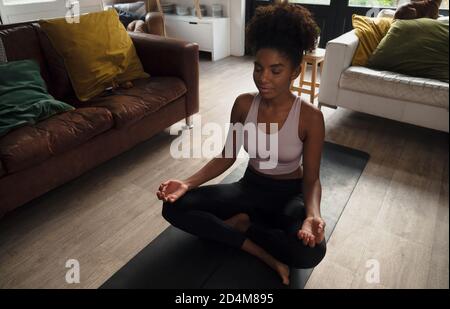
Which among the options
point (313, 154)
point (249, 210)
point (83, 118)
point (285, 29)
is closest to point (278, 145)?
point (313, 154)

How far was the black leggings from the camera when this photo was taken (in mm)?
1075

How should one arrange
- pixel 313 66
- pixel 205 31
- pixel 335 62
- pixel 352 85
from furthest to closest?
1. pixel 205 31
2. pixel 313 66
3. pixel 335 62
4. pixel 352 85

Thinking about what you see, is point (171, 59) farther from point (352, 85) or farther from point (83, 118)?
point (352, 85)

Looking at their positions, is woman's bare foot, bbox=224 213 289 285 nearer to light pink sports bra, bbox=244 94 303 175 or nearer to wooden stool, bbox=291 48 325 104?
light pink sports bra, bbox=244 94 303 175

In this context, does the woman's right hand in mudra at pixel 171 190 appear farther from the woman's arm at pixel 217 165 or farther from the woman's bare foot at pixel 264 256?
the woman's bare foot at pixel 264 256

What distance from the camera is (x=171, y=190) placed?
3.66 ft

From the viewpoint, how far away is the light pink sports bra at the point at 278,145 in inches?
41.9

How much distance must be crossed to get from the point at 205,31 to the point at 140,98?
225 cm

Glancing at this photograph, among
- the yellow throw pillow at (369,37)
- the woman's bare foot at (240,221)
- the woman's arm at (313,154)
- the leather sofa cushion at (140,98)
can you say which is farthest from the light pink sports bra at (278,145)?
the yellow throw pillow at (369,37)

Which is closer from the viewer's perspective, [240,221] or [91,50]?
[240,221]

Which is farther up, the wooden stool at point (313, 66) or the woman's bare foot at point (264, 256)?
the wooden stool at point (313, 66)

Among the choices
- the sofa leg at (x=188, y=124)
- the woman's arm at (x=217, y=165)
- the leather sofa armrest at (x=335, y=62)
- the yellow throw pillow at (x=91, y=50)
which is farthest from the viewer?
the sofa leg at (x=188, y=124)

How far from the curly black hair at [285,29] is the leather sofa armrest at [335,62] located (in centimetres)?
131

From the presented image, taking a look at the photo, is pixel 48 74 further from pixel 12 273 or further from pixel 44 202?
pixel 12 273
